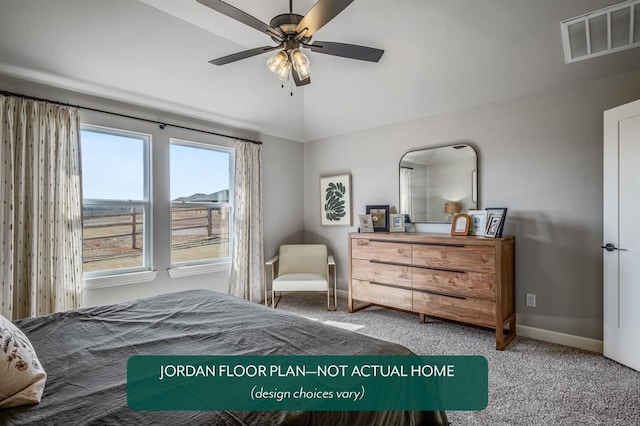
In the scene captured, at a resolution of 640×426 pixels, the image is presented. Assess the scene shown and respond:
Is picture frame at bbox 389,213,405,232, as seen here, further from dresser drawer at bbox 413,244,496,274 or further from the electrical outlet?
the electrical outlet

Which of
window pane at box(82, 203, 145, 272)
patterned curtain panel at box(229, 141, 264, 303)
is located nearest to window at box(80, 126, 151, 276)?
window pane at box(82, 203, 145, 272)

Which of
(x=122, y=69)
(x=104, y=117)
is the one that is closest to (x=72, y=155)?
(x=104, y=117)

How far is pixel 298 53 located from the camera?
2.14m

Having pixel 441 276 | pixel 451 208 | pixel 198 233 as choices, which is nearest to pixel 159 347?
pixel 441 276

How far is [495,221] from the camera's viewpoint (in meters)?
3.04

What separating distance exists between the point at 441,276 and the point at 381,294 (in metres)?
0.77

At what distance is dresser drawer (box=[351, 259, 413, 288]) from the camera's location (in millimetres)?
3490

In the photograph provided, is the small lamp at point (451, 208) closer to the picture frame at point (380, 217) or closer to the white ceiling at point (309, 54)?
the picture frame at point (380, 217)

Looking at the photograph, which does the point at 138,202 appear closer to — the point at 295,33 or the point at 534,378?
the point at 295,33

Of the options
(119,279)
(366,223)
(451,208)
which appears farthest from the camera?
(366,223)

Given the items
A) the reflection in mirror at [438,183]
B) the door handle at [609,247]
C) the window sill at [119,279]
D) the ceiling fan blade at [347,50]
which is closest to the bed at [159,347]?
the window sill at [119,279]

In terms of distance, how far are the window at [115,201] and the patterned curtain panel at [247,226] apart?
1049 millimetres

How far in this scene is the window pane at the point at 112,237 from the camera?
123 inches

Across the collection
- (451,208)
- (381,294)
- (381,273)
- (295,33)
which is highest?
(295,33)
